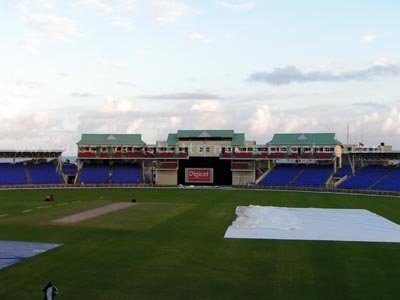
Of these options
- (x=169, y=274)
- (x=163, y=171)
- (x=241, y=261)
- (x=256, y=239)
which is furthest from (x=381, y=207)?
(x=163, y=171)

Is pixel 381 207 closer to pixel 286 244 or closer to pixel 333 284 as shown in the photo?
pixel 286 244

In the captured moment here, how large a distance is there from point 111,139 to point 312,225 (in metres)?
68.8

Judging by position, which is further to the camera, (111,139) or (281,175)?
(111,139)

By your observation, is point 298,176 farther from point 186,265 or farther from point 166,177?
point 186,265

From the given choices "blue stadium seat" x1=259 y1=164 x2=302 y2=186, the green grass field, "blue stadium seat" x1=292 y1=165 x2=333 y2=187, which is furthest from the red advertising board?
the green grass field

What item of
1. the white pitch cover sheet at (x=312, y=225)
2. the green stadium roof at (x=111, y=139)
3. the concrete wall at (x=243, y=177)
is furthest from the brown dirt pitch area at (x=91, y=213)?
the green stadium roof at (x=111, y=139)

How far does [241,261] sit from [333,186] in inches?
2435

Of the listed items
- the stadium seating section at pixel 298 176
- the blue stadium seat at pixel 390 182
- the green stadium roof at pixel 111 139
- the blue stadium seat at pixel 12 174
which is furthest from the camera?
the green stadium roof at pixel 111 139

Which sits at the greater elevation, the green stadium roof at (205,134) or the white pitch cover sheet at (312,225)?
the green stadium roof at (205,134)

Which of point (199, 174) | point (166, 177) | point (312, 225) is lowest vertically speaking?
point (312, 225)

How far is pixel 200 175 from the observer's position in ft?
311

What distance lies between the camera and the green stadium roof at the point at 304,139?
94125 mm

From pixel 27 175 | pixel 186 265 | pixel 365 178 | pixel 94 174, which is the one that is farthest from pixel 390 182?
pixel 27 175

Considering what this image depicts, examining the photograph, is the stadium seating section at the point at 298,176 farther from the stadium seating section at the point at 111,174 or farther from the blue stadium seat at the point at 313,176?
the stadium seating section at the point at 111,174
